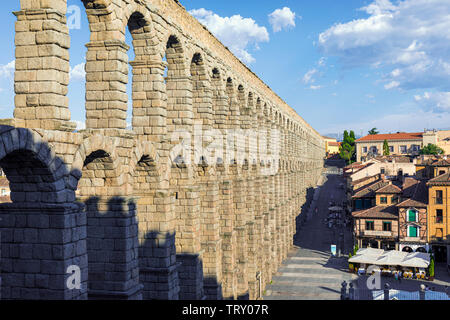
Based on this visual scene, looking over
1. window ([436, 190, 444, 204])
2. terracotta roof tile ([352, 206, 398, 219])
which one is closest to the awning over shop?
terracotta roof tile ([352, 206, 398, 219])

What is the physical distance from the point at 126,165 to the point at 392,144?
136 metres

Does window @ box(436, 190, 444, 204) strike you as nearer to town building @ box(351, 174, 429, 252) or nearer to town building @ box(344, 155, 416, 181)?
town building @ box(351, 174, 429, 252)

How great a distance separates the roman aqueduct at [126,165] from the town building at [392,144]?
4355 inches

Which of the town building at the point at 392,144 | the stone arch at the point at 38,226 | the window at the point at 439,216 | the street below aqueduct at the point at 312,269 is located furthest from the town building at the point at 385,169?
the stone arch at the point at 38,226

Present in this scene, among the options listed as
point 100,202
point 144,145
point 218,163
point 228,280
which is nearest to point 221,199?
point 218,163

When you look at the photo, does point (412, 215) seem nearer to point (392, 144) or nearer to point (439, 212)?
point (439, 212)

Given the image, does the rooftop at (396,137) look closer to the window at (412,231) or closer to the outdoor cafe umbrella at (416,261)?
the window at (412,231)

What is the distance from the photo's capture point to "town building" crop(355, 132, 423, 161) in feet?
446

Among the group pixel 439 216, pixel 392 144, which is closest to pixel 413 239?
pixel 439 216

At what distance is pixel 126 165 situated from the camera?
16141mm

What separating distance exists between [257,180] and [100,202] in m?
23.7

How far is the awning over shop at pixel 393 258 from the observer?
41.7 metres
